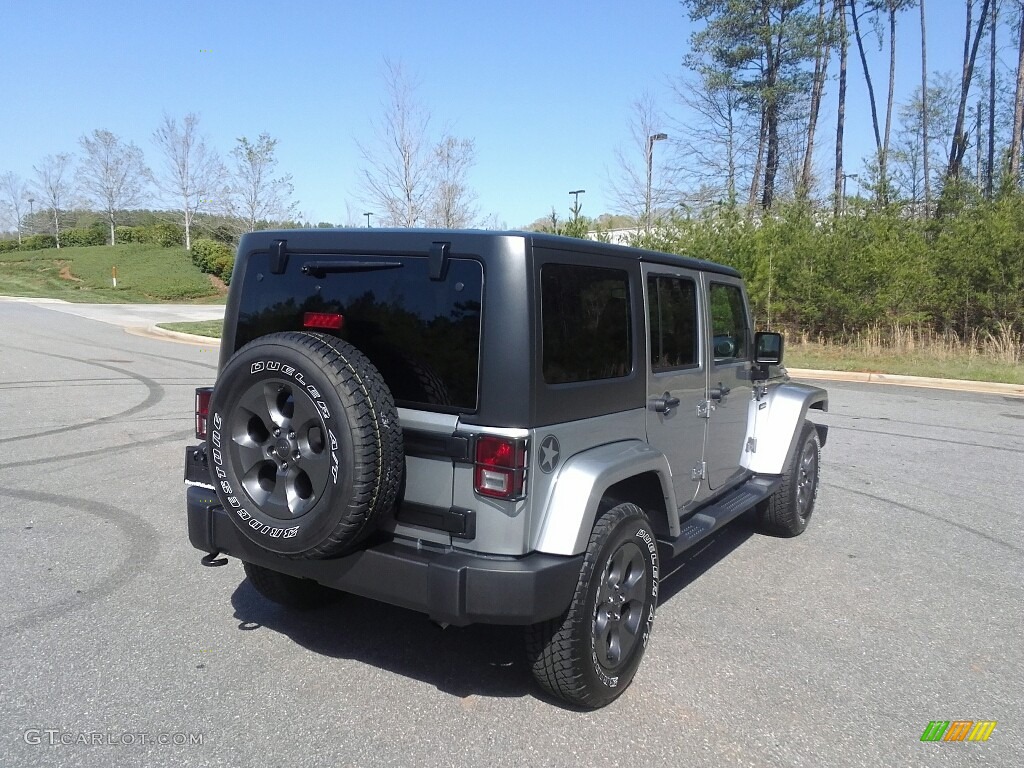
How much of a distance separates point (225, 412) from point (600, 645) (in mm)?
1782

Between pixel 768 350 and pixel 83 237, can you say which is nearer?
pixel 768 350

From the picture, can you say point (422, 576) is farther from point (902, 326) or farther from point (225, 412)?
point (902, 326)

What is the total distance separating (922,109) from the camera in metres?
41.8

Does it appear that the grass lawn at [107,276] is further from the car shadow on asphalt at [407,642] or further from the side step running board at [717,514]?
the side step running board at [717,514]

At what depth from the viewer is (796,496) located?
5.64 m

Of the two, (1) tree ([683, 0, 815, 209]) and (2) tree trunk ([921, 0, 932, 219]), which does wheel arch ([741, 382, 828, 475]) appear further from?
(2) tree trunk ([921, 0, 932, 219])

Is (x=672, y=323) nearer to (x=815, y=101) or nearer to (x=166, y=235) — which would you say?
(x=815, y=101)

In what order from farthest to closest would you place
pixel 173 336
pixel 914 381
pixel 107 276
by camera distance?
pixel 107 276 < pixel 173 336 < pixel 914 381

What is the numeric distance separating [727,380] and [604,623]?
2062 millimetres

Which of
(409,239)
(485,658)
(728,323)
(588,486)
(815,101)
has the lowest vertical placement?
(485,658)

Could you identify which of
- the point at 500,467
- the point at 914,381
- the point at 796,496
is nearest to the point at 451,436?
the point at 500,467

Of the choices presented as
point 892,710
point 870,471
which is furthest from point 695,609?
point 870,471

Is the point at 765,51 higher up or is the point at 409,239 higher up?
the point at 765,51

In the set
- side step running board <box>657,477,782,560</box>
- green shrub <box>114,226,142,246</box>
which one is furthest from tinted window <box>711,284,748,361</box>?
green shrub <box>114,226,142,246</box>
